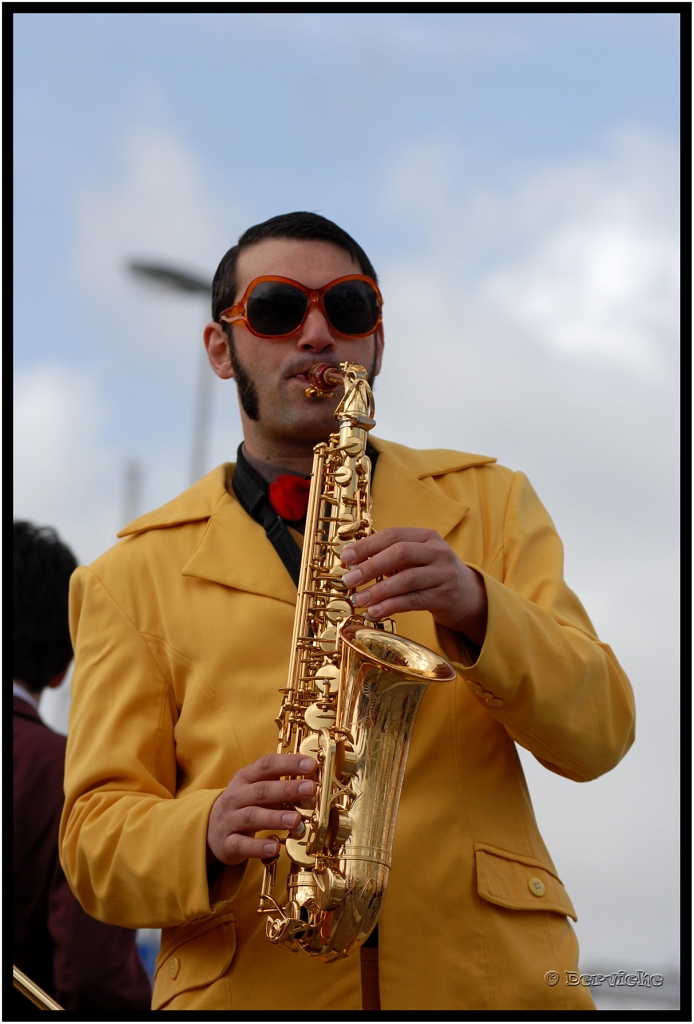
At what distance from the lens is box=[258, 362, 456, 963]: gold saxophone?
→ 11.7ft

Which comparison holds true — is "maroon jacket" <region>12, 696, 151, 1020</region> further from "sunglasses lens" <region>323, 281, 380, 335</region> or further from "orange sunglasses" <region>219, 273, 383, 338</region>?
"sunglasses lens" <region>323, 281, 380, 335</region>

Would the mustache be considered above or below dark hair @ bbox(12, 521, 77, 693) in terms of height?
above

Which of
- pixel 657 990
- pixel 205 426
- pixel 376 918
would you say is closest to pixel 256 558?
pixel 376 918

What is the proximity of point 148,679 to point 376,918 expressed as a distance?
3.66 ft

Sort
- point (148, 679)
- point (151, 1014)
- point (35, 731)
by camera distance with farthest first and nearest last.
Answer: point (35, 731)
point (148, 679)
point (151, 1014)

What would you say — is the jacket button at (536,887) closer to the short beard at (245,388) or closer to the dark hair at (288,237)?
the short beard at (245,388)

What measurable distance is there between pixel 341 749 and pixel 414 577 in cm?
57

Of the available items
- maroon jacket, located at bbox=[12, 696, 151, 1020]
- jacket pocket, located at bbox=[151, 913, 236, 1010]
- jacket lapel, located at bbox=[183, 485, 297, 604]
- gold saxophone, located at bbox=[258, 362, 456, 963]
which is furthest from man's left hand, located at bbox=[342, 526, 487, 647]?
maroon jacket, located at bbox=[12, 696, 151, 1020]

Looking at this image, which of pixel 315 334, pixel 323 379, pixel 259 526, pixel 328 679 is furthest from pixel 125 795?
pixel 315 334

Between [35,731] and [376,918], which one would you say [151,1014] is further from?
[35,731]

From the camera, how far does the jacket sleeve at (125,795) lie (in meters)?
3.66

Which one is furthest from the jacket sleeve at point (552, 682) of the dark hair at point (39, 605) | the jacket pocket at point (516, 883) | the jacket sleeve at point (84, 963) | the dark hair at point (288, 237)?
the dark hair at point (39, 605)

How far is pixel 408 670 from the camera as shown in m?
3.63

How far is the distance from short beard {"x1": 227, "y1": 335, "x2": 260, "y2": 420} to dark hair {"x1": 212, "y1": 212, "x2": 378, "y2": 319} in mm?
131
